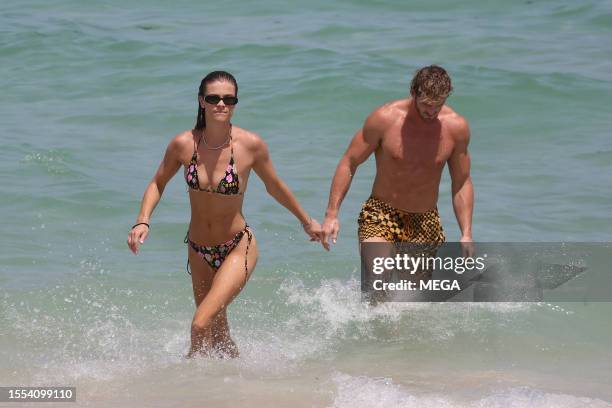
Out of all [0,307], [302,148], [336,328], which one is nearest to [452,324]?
[336,328]

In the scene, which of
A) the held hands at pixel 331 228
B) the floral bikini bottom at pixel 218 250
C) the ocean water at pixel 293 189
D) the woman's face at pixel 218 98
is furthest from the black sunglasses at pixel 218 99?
the ocean water at pixel 293 189

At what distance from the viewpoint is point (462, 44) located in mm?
17094

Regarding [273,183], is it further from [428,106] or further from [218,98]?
[428,106]

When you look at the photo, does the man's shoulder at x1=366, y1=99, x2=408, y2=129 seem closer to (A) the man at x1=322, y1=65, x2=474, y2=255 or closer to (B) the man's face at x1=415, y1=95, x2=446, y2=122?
(A) the man at x1=322, y1=65, x2=474, y2=255

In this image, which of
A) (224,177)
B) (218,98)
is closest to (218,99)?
(218,98)

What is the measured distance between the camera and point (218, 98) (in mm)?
6238

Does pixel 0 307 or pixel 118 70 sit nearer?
pixel 0 307

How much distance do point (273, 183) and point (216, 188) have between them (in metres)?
0.36

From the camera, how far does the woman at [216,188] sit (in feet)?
20.6

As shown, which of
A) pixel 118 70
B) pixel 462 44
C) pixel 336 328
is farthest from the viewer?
pixel 462 44

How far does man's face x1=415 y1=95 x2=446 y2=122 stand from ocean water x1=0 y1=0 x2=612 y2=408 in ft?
5.04

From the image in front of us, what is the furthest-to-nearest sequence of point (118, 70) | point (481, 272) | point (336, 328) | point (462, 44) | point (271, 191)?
point (462, 44) → point (118, 70) → point (481, 272) → point (336, 328) → point (271, 191)

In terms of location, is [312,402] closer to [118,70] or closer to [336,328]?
[336,328]

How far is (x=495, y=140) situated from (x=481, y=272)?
464 cm
